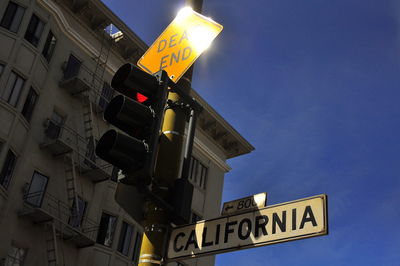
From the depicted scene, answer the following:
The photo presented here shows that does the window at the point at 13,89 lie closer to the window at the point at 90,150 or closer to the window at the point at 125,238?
the window at the point at 90,150

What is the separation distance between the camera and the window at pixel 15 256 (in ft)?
65.8

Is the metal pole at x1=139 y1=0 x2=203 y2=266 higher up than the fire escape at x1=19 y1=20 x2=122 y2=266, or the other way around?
the fire escape at x1=19 y1=20 x2=122 y2=266

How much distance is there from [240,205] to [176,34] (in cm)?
225

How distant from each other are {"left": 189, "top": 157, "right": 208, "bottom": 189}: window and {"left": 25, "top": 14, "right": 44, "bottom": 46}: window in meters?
13.6

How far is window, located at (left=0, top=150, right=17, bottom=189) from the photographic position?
2067 centimetres

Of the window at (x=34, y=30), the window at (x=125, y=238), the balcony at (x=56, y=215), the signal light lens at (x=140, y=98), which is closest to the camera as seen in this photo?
the signal light lens at (x=140, y=98)

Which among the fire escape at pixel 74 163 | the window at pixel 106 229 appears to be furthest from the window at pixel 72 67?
the window at pixel 106 229

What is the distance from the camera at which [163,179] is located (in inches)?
179

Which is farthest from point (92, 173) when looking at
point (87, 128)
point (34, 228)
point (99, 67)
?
point (99, 67)

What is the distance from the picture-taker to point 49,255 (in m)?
21.3

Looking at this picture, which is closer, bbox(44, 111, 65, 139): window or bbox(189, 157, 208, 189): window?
bbox(44, 111, 65, 139): window

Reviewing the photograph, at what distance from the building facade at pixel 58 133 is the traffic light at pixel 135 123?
17045 millimetres

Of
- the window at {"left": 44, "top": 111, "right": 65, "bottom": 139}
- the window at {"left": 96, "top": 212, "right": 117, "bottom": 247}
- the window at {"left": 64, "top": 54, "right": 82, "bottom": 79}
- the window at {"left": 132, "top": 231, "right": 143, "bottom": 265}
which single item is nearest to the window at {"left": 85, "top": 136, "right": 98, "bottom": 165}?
the window at {"left": 44, "top": 111, "right": 65, "bottom": 139}

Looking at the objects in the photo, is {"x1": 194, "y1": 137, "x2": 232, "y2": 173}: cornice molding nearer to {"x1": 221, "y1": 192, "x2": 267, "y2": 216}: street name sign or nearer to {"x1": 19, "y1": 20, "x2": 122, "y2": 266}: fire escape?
{"x1": 19, "y1": 20, "x2": 122, "y2": 266}: fire escape
